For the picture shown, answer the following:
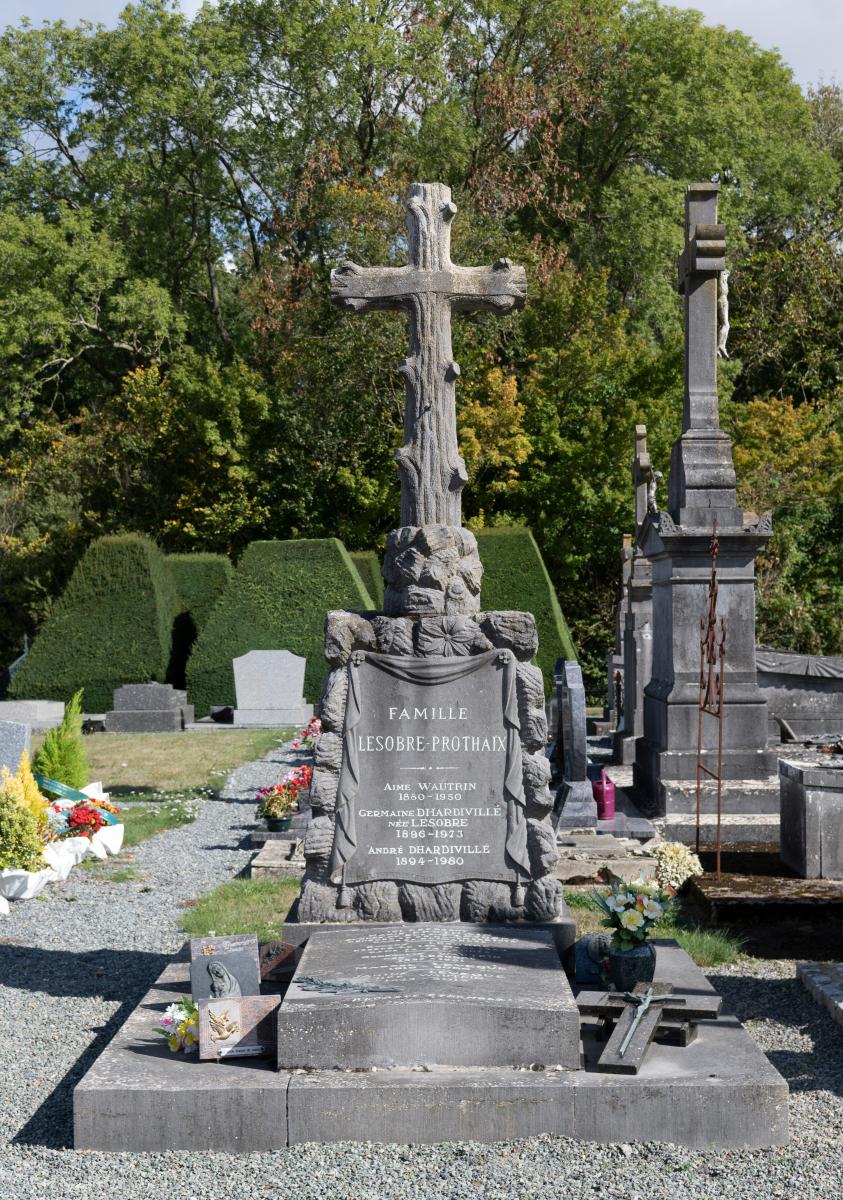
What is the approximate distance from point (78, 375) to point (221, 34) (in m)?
9.69

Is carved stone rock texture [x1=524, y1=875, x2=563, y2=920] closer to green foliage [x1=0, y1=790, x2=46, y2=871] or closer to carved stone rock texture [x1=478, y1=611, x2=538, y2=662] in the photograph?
carved stone rock texture [x1=478, y1=611, x2=538, y2=662]

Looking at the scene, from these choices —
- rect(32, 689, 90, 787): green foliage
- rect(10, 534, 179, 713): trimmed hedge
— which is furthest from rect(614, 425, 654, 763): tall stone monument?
rect(10, 534, 179, 713): trimmed hedge

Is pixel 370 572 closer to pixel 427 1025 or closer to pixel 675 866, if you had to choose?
pixel 675 866

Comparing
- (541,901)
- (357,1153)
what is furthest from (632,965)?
(357,1153)

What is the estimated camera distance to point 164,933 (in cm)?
834

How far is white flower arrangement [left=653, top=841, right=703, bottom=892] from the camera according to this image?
7668mm

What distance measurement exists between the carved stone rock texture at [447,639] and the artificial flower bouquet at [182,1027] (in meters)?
2.05

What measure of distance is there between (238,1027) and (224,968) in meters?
0.39

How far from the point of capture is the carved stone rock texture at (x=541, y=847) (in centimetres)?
625

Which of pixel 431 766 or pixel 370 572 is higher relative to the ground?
pixel 370 572

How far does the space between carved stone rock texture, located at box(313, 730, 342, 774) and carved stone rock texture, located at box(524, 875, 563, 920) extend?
1150 millimetres

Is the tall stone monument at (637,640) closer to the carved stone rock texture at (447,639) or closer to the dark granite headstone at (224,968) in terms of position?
the carved stone rock texture at (447,639)

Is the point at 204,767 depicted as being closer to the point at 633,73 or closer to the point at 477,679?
the point at 477,679

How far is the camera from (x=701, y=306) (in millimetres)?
11586
